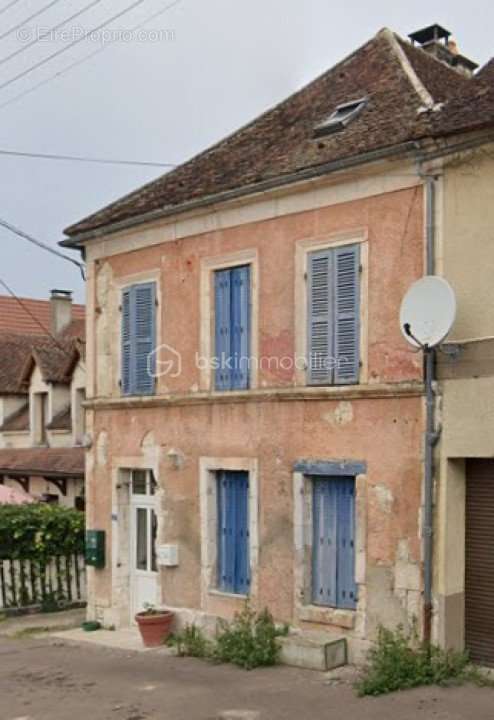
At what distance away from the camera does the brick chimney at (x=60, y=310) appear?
28.8 metres

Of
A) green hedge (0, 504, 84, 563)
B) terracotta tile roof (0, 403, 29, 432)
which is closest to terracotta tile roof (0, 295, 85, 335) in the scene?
terracotta tile roof (0, 403, 29, 432)

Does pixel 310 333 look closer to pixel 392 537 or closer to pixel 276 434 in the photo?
pixel 276 434

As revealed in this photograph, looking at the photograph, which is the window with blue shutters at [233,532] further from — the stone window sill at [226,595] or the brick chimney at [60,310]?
the brick chimney at [60,310]

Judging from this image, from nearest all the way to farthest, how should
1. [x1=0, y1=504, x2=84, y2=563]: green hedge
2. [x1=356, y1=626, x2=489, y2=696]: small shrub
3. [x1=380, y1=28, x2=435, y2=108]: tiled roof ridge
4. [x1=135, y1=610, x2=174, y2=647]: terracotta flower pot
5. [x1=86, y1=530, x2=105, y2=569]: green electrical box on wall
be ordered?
[x1=356, y1=626, x2=489, y2=696]: small shrub < [x1=380, y1=28, x2=435, y2=108]: tiled roof ridge < [x1=135, y1=610, x2=174, y2=647]: terracotta flower pot < [x1=86, y1=530, x2=105, y2=569]: green electrical box on wall < [x1=0, y1=504, x2=84, y2=563]: green hedge

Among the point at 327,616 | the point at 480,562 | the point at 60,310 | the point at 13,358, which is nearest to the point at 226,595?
the point at 327,616

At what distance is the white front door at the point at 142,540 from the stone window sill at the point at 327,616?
3.13m

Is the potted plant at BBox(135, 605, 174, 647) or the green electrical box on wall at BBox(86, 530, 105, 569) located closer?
the potted plant at BBox(135, 605, 174, 647)

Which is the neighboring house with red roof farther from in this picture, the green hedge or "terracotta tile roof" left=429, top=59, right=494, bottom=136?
"terracotta tile roof" left=429, top=59, right=494, bottom=136

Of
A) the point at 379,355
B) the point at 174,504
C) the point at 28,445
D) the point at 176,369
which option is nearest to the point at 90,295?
the point at 176,369

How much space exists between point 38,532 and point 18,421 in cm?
1105

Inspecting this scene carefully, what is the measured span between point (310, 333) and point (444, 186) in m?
2.47

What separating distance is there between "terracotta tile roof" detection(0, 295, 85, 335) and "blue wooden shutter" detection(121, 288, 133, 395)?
19.3 metres

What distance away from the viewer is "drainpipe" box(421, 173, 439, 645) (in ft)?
32.4

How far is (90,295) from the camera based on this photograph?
14641 millimetres
